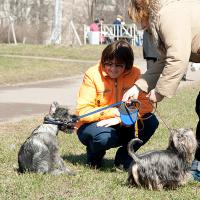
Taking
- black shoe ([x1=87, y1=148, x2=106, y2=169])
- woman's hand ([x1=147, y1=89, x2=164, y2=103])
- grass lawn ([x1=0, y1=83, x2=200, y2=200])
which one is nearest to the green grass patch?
grass lawn ([x1=0, y1=83, x2=200, y2=200])

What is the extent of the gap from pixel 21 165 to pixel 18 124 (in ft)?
12.0

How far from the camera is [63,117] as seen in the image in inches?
235

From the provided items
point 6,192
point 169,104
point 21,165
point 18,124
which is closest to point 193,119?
point 169,104

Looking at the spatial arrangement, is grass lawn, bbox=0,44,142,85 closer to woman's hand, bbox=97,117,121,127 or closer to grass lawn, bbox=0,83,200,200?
grass lawn, bbox=0,83,200,200

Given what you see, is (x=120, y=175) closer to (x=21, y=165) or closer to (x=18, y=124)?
(x=21, y=165)

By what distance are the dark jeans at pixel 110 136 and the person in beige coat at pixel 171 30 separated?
1023 mm

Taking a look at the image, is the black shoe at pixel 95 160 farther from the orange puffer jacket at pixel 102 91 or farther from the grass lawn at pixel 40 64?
the grass lawn at pixel 40 64

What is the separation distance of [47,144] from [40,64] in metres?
16.0

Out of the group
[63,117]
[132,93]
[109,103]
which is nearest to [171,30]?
[132,93]

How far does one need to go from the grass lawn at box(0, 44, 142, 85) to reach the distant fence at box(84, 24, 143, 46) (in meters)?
10.5

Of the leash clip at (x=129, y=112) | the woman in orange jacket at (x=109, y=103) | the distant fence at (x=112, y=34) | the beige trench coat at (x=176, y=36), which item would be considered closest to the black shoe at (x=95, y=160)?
the woman in orange jacket at (x=109, y=103)

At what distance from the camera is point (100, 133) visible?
6359 mm

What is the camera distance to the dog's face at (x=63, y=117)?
5930 mm

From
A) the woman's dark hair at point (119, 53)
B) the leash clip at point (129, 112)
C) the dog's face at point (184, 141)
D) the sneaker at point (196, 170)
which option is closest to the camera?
the dog's face at point (184, 141)
